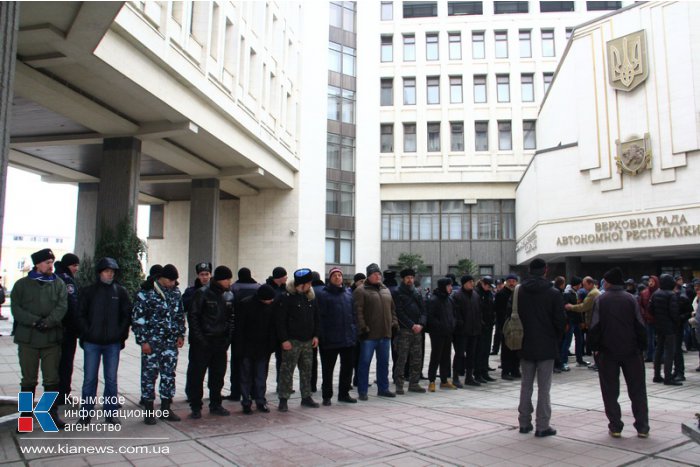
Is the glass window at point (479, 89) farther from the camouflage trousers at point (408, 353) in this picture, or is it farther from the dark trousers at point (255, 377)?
the dark trousers at point (255, 377)

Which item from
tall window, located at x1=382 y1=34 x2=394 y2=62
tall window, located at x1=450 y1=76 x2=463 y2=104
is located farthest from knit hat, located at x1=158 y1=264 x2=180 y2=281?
tall window, located at x1=382 y1=34 x2=394 y2=62

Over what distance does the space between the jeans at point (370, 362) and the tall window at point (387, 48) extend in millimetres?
32634

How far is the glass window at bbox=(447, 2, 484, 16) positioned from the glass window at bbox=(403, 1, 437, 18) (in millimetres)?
1149

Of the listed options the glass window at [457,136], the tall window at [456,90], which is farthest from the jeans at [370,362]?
the tall window at [456,90]

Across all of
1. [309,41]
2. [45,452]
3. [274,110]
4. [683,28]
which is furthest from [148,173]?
[683,28]

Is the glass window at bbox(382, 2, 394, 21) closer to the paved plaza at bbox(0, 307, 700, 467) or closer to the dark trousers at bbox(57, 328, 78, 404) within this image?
the paved plaza at bbox(0, 307, 700, 467)

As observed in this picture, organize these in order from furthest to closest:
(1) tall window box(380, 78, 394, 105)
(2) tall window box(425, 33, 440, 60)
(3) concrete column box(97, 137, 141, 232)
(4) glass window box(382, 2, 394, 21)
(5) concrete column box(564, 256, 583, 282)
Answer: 1. (4) glass window box(382, 2, 394, 21)
2. (1) tall window box(380, 78, 394, 105)
3. (2) tall window box(425, 33, 440, 60)
4. (5) concrete column box(564, 256, 583, 282)
5. (3) concrete column box(97, 137, 141, 232)

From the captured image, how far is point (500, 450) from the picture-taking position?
17.6ft

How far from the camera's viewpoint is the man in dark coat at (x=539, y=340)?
5.91m

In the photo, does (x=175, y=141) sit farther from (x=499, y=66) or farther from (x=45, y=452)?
(x=499, y=66)

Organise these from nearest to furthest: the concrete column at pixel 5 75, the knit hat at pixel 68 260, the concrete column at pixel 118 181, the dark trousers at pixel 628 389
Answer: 1. the concrete column at pixel 5 75
2. the dark trousers at pixel 628 389
3. the knit hat at pixel 68 260
4. the concrete column at pixel 118 181

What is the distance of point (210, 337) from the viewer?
21.8ft

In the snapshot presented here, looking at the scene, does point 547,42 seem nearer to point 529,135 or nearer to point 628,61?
point 529,135

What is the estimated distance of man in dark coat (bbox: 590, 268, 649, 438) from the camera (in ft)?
19.2
